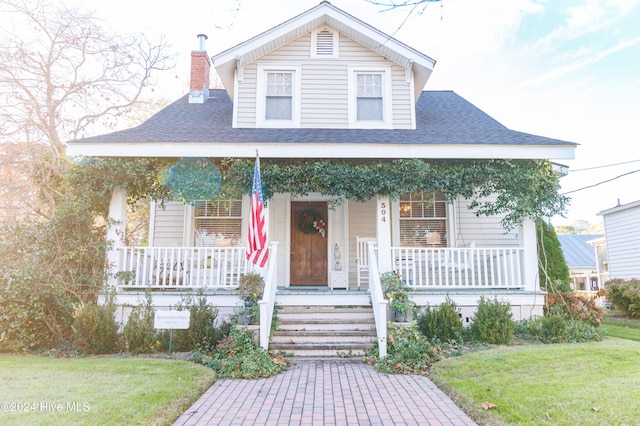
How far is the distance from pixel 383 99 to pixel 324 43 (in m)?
2.01

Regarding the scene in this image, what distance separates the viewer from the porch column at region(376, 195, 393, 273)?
25.2 feet

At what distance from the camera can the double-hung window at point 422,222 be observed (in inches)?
385

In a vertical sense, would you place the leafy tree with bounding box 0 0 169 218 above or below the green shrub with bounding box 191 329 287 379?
above

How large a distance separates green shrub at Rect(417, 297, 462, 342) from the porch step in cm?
97

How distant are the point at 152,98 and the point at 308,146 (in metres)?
12.0

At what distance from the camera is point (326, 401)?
14.3 ft

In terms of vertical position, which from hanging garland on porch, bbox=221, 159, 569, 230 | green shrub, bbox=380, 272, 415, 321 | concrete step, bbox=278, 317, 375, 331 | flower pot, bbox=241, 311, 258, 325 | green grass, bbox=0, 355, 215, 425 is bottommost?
green grass, bbox=0, 355, 215, 425

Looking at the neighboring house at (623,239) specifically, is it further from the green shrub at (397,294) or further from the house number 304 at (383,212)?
the green shrub at (397,294)

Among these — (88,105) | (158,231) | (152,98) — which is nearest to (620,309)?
(158,231)

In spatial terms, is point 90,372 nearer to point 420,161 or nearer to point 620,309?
point 420,161

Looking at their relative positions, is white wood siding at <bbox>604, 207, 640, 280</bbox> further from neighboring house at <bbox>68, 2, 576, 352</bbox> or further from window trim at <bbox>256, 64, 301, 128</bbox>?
window trim at <bbox>256, 64, 301, 128</bbox>

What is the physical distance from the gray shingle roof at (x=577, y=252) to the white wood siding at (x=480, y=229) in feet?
58.6

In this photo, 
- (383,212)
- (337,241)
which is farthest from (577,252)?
(383,212)

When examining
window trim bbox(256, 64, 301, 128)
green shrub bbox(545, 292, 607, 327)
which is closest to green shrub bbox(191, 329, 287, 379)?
window trim bbox(256, 64, 301, 128)
